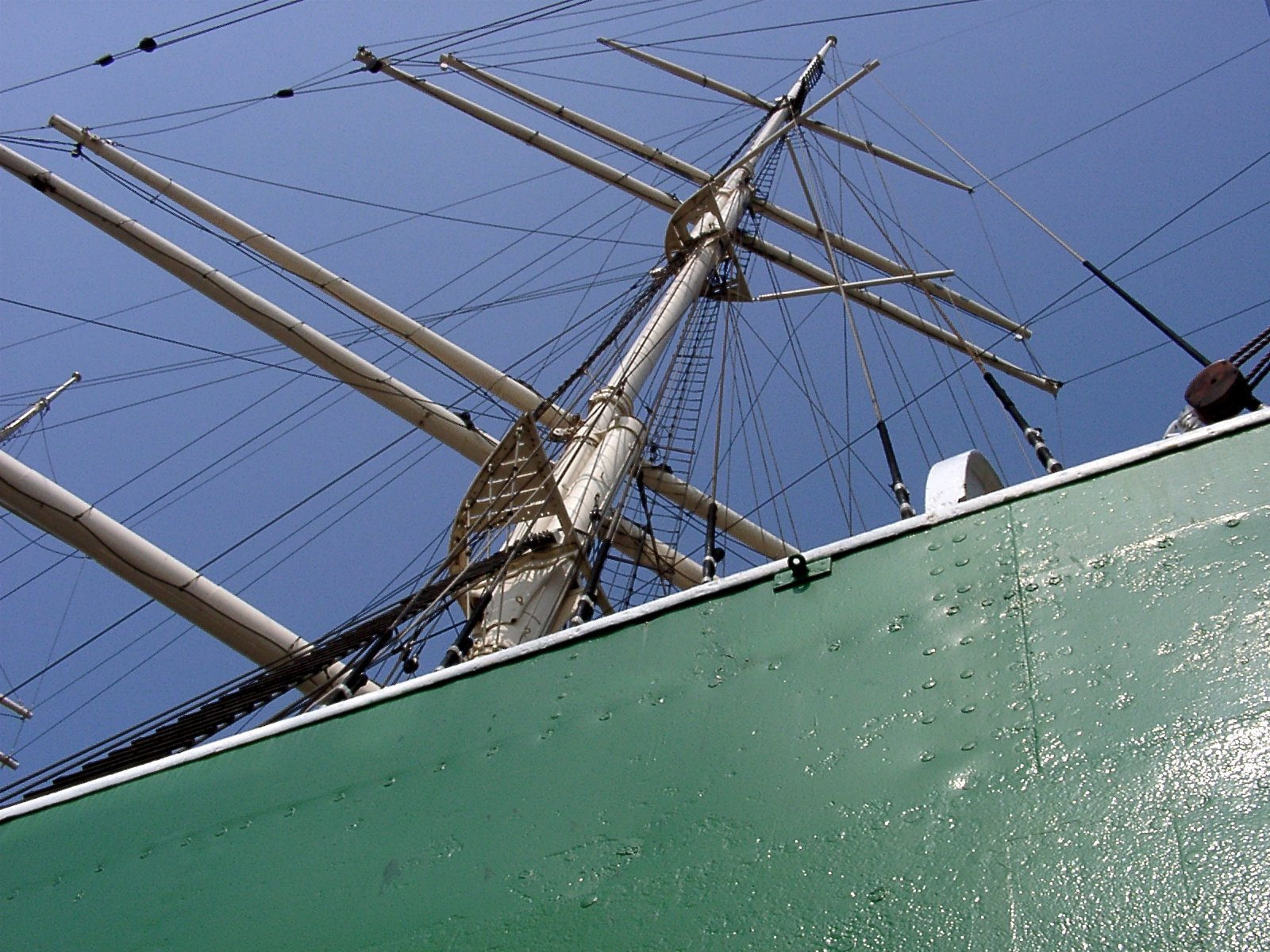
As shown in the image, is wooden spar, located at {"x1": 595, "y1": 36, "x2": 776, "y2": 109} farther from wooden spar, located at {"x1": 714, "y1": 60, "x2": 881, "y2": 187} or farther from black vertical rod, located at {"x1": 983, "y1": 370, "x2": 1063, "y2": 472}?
black vertical rod, located at {"x1": 983, "y1": 370, "x2": 1063, "y2": 472}

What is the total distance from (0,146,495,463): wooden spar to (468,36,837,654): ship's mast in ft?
5.20

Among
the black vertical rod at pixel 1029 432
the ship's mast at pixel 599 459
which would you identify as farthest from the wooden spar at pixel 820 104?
the black vertical rod at pixel 1029 432

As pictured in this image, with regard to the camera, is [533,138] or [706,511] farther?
[533,138]

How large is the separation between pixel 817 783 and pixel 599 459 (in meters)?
7.52

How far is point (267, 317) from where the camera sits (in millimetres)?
12852

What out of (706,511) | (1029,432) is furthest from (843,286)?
(706,511)

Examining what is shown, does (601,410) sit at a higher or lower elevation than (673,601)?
higher

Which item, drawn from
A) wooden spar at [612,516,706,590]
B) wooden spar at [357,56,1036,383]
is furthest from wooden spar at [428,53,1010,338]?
wooden spar at [612,516,706,590]

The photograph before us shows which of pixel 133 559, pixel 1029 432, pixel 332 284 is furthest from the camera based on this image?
pixel 332 284

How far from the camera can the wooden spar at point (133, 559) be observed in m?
9.67

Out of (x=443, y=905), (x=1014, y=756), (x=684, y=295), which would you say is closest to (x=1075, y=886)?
(x=1014, y=756)

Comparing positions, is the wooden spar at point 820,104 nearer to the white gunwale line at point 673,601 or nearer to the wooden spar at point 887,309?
the wooden spar at point 887,309

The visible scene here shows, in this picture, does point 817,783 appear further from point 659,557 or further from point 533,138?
point 533,138

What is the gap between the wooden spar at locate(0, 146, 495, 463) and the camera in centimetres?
1234
